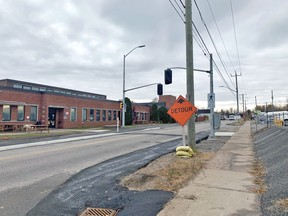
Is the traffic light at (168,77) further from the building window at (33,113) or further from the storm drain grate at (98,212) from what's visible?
the building window at (33,113)

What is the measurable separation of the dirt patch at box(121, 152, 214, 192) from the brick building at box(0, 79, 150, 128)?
25.2 metres

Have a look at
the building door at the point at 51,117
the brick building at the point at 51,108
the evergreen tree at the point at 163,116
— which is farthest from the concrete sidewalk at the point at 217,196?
the evergreen tree at the point at 163,116

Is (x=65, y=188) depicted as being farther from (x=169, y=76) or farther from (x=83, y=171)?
(x=169, y=76)

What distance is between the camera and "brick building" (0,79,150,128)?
3078 centimetres

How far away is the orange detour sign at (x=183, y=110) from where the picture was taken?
38.6ft

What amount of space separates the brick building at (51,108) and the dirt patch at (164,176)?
2521 centimetres

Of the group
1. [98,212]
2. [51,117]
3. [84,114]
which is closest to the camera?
[98,212]

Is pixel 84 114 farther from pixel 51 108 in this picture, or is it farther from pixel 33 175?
pixel 33 175

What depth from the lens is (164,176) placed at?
25.9 ft

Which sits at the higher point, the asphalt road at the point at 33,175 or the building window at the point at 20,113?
the building window at the point at 20,113

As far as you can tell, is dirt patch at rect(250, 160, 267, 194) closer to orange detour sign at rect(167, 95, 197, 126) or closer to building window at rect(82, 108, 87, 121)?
orange detour sign at rect(167, 95, 197, 126)

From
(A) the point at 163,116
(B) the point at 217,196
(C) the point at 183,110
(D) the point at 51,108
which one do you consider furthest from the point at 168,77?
(A) the point at 163,116

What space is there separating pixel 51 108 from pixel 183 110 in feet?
95.1

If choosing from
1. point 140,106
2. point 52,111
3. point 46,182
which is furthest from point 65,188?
point 140,106
